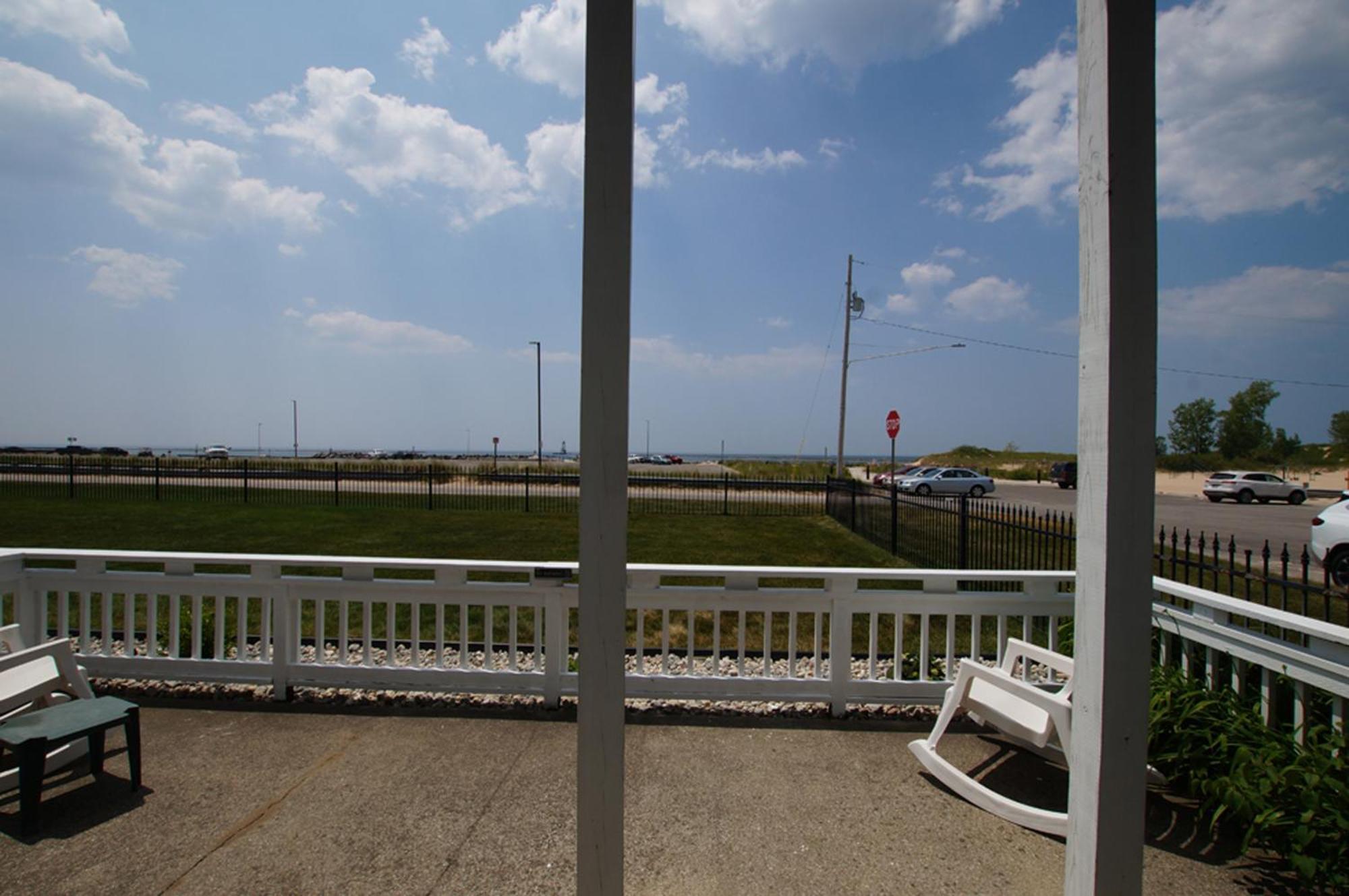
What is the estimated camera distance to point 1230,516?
17828 millimetres

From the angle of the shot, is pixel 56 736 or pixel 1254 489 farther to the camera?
pixel 1254 489

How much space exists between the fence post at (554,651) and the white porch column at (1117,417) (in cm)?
296

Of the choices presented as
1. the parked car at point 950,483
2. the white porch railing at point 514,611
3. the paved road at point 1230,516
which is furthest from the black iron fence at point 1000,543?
the parked car at point 950,483

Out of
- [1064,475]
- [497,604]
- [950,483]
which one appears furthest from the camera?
[1064,475]

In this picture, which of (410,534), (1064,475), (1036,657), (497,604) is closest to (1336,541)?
(1036,657)

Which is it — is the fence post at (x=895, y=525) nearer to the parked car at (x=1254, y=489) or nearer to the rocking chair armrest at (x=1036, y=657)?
the rocking chair armrest at (x=1036, y=657)

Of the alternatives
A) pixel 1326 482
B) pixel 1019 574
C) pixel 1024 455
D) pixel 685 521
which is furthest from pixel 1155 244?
pixel 1024 455

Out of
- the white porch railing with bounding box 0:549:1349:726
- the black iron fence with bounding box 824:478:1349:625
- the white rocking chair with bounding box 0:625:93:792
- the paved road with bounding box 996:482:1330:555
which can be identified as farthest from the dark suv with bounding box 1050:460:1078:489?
the white rocking chair with bounding box 0:625:93:792

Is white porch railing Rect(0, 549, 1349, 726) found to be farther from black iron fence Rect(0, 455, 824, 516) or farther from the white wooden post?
black iron fence Rect(0, 455, 824, 516)

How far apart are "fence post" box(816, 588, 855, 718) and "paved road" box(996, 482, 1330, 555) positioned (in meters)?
7.12

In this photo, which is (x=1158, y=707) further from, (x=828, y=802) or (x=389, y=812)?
(x=389, y=812)

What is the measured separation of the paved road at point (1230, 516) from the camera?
523 inches

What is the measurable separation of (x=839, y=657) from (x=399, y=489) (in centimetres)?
1967

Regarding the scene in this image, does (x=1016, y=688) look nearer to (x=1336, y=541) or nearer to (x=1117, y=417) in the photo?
(x=1117, y=417)
